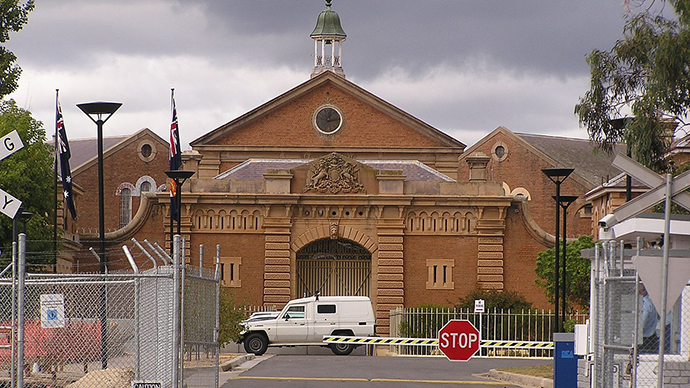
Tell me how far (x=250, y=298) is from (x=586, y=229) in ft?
95.8

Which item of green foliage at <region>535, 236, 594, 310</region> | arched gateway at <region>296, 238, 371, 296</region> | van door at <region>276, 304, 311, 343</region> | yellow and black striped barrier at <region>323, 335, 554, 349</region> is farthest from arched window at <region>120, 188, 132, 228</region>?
yellow and black striped barrier at <region>323, 335, 554, 349</region>

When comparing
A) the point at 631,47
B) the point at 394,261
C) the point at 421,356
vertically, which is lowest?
the point at 421,356

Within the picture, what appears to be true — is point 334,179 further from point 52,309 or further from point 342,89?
point 52,309

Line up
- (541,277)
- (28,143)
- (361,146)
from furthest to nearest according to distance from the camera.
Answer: (361,146) → (541,277) → (28,143)

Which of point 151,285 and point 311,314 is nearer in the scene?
point 151,285

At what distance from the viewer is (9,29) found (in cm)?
3650

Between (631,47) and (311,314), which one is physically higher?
(631,47)

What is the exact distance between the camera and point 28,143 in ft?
132

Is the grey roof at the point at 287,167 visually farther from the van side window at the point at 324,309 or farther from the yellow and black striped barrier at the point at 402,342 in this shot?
the yellow and black striped barrier at the point at 402,342

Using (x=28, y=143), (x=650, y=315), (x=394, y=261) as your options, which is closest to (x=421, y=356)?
(x=394, y=261)

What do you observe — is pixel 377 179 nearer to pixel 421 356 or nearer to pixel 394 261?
pixel 394 261

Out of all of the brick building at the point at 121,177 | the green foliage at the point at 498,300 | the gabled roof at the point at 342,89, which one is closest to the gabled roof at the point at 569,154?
the gabled roof at the point at 342,89

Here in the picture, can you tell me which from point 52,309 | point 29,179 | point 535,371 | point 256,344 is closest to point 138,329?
point 52,309

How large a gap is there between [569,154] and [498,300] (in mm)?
35422
